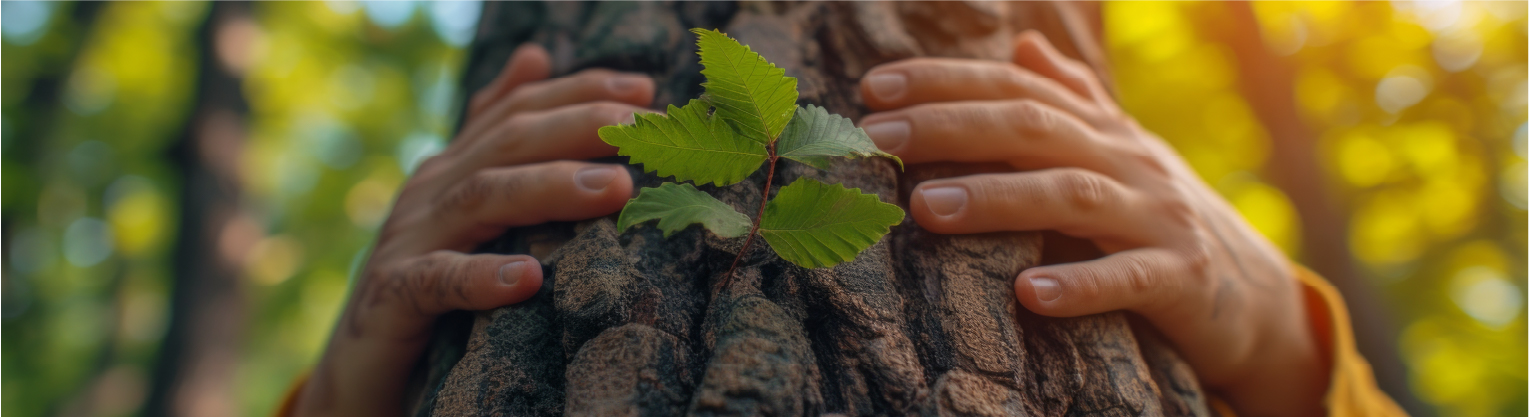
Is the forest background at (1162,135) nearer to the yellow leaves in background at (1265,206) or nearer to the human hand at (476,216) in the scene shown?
the yellow leaves in background at (1265,206)

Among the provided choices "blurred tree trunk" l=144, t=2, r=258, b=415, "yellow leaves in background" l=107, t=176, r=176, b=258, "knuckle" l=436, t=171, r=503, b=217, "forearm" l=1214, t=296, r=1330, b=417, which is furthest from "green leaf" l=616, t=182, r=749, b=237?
"yellow leaves in background" l=107, t=176, r=176, b=258

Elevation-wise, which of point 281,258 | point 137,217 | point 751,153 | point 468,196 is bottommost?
point 281,258

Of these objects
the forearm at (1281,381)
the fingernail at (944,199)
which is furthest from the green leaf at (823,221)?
the forearm at (1281,381)

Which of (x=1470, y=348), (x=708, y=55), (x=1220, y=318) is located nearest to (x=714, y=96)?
(x=708, y=55)

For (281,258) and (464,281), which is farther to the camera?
(281,258)

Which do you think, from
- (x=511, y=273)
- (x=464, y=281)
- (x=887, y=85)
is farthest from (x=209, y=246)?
(x=887, y=85)

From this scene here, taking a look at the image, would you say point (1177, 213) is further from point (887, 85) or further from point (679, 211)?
point (679, 211)

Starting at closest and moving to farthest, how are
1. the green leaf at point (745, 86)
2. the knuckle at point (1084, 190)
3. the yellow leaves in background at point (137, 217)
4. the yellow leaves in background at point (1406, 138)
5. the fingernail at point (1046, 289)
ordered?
1. the green leaf at point (745, 86)
2. the fingernail at point (1046, 289)
3. the knuckle at point (1084, 190)
4. the yellow leaves in background at point (1406, 138)
5. the yellow leaves in background at point (137, 217)
